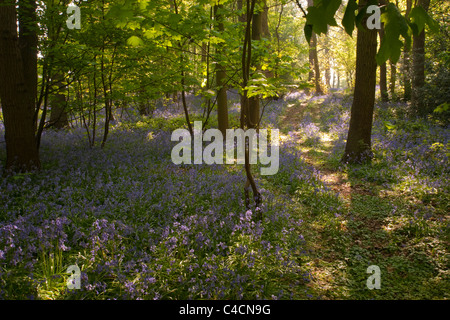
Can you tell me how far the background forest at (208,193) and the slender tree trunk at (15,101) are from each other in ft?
0.08

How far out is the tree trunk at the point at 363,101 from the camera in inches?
316

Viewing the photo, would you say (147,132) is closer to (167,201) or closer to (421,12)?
(167,201)

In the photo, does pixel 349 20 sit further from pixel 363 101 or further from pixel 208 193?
pixel 363 101

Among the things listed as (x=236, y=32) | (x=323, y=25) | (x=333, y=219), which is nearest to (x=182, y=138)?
(x=236, y=32)

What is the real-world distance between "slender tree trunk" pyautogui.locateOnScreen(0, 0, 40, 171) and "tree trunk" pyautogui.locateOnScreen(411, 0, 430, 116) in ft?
48.7

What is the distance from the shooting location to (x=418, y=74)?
13766 millimetres

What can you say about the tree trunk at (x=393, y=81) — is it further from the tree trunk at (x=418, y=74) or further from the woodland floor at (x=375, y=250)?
the woodland floor at (x=375, y=250)

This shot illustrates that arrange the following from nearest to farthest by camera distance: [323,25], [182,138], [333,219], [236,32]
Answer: [323,25] < [333,219] < [236,32] < [182,138]

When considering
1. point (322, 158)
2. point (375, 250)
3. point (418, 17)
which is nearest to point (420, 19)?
point (418, 17)

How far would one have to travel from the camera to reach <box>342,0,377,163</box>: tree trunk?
8.02 meters

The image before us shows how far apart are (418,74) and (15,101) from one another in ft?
51.9
